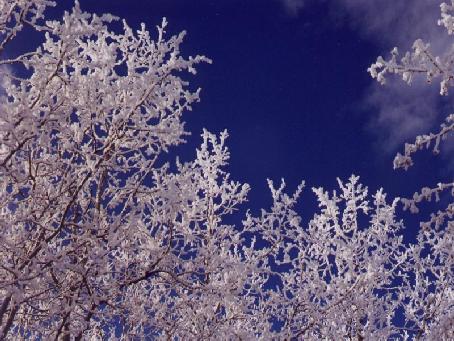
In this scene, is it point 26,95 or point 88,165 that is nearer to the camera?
point 26,95

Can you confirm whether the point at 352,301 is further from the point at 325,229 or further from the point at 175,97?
the point at 175,97

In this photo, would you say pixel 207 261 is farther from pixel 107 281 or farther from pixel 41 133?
pixel 41 133

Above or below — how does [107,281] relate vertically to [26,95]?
below

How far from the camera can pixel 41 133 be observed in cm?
550

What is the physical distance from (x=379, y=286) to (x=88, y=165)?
285 inches

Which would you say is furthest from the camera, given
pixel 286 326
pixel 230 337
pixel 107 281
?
Result: pixel 286 326

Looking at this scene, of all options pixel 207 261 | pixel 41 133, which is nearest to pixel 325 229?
pixel 207 261

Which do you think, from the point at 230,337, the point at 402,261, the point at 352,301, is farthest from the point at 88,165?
the point at 402,261

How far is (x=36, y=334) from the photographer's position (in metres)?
8.63

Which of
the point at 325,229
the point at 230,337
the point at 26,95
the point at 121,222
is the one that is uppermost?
the point at 325,229

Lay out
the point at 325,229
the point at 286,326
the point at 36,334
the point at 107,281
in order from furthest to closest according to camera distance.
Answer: the point at 325,229 < the point at 286,326 < the point at 36,334 < the point at 107,281

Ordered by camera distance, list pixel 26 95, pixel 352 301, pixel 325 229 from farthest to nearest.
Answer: pixel 325 229 → pixel 352 301 → pixel 26 95

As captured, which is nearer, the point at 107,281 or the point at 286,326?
the point at 107,281

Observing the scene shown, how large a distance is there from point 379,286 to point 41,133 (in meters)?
7.84
